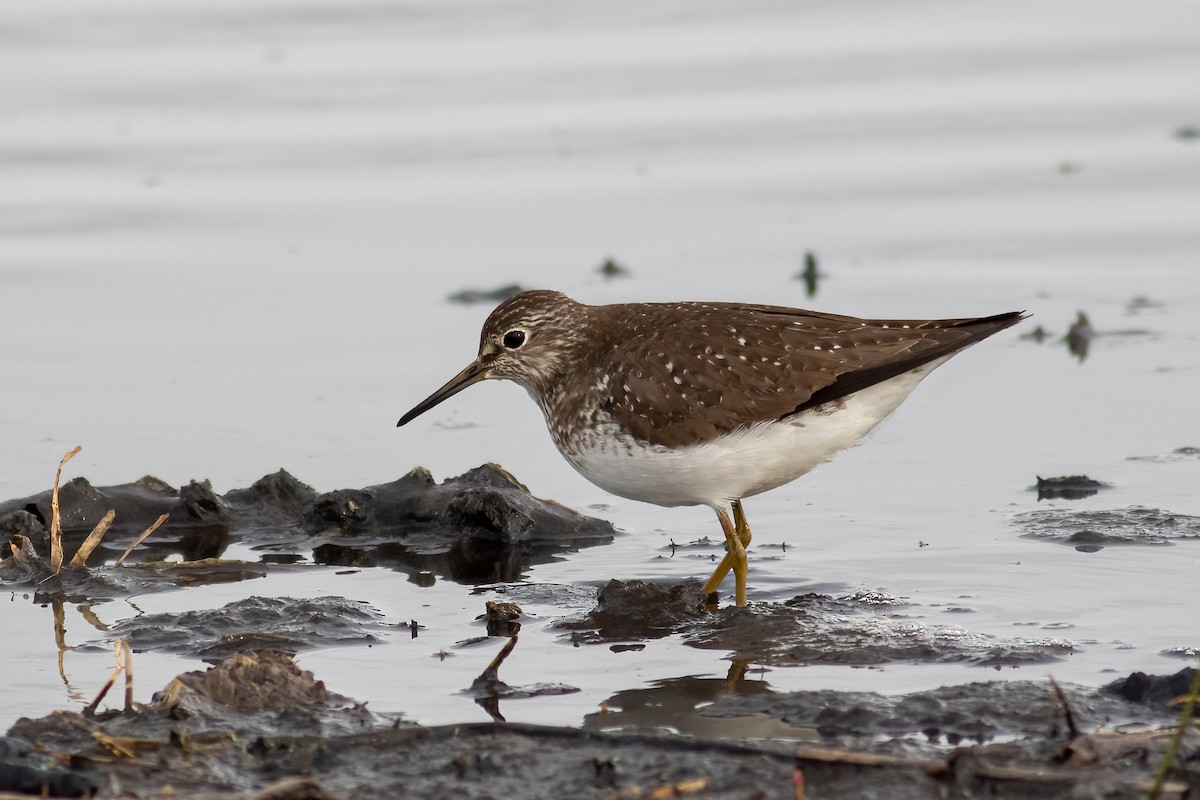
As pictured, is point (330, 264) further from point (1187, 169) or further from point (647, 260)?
point (1187, 169)

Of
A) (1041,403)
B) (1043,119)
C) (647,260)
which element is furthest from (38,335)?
(1043,119)

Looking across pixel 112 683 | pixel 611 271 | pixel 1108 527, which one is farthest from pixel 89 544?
pixel 611 271

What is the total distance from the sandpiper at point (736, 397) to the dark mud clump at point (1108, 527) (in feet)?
3.42

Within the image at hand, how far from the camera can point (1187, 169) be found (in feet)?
50.6

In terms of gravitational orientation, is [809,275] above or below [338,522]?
above

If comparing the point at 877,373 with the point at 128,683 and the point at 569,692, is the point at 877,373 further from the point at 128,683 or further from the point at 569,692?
the point at 128,683

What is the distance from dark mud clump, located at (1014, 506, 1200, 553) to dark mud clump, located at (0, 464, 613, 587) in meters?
2.14

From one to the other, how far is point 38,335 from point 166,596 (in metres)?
4.75

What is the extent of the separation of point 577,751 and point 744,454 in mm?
2475

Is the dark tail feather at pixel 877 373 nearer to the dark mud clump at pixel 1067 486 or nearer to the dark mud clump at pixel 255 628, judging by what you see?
the dark mud clump at pixel 1067 486

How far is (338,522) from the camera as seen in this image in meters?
9.04

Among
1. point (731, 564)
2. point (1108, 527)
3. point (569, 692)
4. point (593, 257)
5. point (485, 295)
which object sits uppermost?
point (593, 257)

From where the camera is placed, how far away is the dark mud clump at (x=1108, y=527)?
8359 mm

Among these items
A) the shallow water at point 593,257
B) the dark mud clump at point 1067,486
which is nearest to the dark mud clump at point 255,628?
the shallow water at point 593,257
